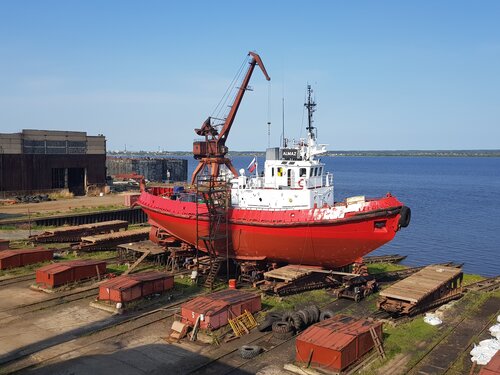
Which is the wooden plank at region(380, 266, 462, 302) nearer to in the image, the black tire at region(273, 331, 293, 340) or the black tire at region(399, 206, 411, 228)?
the black tire at region(399, 206, 411, 228)

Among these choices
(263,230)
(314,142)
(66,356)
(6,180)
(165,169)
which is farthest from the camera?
(165,169)

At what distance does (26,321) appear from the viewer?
18.1m

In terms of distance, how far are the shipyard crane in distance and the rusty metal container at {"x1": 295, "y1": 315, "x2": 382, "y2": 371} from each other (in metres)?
21.8

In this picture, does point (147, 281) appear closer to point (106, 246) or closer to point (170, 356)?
point (170, 356)

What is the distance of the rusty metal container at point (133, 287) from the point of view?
63.6ft

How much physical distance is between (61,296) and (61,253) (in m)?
9.82

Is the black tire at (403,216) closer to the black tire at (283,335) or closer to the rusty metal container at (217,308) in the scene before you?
the rusty metal container at (217,308)

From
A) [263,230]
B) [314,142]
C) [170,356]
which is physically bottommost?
[170,356]

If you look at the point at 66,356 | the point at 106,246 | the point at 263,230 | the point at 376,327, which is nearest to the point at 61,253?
the point at 106,246

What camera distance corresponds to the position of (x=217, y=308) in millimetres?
16781

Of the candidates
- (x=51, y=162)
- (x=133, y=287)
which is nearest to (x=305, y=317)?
(x=133, y=287)

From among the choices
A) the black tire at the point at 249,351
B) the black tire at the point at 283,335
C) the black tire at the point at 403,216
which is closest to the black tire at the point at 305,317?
the black tire at the point at 283,335

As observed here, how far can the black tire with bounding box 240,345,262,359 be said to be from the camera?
14.8 meters

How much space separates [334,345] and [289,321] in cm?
352
